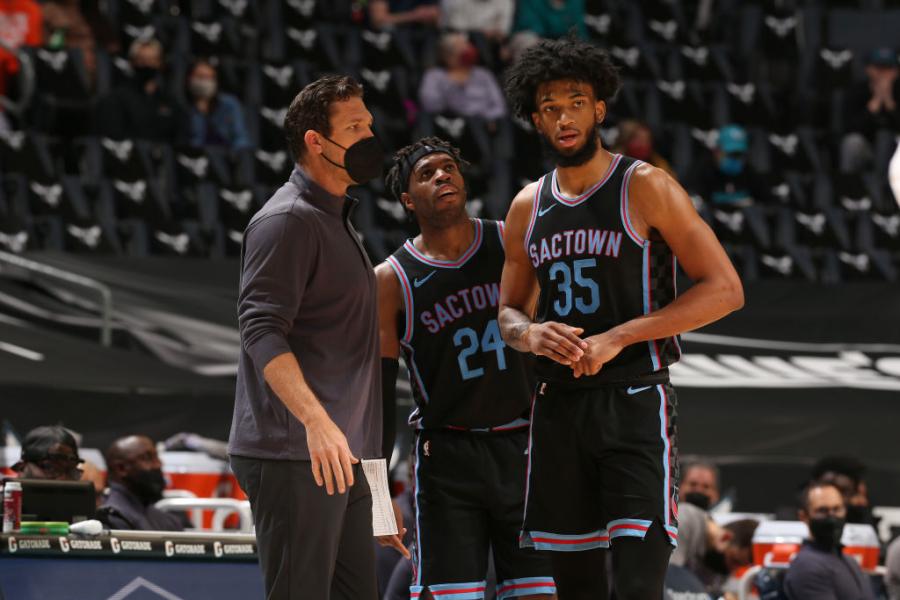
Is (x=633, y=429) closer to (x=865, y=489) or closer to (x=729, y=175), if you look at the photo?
(x=865, y=489)

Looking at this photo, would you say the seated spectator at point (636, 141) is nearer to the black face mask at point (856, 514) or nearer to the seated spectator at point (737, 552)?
the black face mask at point (856, 514)

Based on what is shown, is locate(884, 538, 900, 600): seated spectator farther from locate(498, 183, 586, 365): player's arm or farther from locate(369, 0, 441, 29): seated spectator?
locate(369, 0, 441, 29): seated spectator

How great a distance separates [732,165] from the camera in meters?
13.9

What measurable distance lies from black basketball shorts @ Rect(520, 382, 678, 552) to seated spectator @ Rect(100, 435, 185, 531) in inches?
105

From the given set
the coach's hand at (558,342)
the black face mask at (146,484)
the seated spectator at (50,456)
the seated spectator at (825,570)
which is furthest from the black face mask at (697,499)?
the coach's hand at (558,342)

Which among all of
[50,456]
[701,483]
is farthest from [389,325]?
[701,483]

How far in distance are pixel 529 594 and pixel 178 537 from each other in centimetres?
125

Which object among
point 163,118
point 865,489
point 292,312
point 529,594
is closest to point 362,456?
point 292,312

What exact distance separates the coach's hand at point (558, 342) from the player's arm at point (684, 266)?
40 millimetres

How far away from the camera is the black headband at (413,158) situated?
539cm

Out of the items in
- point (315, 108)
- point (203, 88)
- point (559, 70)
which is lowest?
point (315, 108)

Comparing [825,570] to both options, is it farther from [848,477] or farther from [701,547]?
[848,477]

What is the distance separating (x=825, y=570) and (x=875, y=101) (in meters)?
8.37

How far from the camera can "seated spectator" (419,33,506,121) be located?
1395cm
